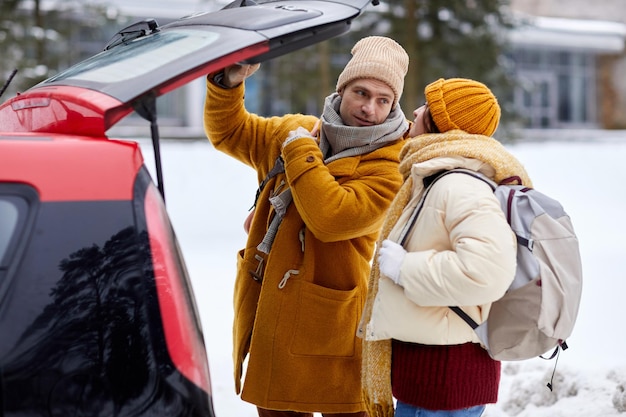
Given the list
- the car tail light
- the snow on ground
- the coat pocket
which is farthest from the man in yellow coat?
the snow on ground

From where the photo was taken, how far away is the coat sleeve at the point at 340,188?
2.97m

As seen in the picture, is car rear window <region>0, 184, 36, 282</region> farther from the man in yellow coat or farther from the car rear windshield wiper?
the man in yellow coat

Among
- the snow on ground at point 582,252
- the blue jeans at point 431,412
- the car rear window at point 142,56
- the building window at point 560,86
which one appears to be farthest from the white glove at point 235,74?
the building window at point 560,86

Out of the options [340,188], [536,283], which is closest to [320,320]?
[340,188]

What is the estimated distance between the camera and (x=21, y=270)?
1921mm


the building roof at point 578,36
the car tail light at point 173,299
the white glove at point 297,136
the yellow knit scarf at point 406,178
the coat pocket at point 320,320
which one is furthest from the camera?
the building roof at point 578,36

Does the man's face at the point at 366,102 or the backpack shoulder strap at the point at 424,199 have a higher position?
the man's face at the point at 366,102

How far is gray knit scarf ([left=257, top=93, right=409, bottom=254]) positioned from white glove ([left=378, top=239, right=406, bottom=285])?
563 millimetres

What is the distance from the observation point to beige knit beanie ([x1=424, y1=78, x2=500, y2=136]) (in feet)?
9.34

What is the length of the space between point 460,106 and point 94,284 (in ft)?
4.62

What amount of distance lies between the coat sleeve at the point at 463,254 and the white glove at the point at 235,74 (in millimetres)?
888

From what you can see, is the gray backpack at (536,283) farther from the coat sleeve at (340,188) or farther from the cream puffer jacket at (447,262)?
the coat sleeve at (340,188)

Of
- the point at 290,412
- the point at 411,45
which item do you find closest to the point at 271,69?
the point at 411,45

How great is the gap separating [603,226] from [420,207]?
442 inches
